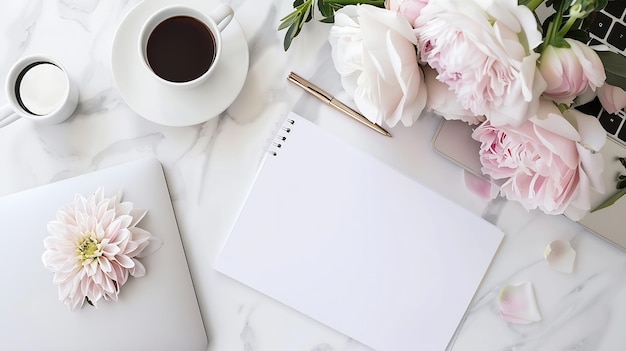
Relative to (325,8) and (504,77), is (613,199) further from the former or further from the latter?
(325,8)

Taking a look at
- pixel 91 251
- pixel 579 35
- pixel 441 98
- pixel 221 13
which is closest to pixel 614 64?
pixel 579 35

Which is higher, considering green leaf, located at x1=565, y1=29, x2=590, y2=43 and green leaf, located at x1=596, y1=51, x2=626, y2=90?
green leaf, located at x1=565, y1=29, x2=590, y2=43

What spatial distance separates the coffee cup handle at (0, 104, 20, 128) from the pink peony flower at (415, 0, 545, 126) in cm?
45

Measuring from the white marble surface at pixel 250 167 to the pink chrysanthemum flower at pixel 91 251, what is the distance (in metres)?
0.07

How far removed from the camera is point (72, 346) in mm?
595

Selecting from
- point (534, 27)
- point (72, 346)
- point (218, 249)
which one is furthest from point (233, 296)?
point (534, 27)

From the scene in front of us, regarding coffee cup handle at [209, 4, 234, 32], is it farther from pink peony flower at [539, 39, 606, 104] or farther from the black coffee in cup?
pink peony flower at [539, 39, 606, 104]

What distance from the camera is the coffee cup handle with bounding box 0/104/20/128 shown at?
0.59 meters

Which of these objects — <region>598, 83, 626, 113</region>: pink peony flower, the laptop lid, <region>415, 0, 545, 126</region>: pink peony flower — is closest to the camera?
<region>415, 0, 545, 126</region>: pink peony flower

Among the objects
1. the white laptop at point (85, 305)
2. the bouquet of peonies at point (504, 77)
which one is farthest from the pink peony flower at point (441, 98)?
the white laptop at point (85, 305)

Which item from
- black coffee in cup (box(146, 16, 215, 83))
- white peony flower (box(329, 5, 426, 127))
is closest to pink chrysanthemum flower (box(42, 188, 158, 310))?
black coffee in cup (box(146, 16, 215, 83))

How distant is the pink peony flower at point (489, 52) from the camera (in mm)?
382

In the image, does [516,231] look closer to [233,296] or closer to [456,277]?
[456,277]

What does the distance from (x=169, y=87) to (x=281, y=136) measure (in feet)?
0.44
